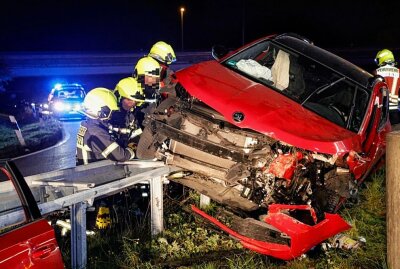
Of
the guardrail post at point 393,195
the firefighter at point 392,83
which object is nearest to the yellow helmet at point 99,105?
the guardrail post at point 393,195

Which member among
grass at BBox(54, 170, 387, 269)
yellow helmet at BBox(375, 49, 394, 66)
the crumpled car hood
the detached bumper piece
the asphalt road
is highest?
the crumpled car hood

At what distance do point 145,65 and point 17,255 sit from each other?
484 cm

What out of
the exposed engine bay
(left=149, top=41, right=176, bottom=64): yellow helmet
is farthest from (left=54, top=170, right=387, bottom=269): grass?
(left=149, top=41, right=176, bottom=64): yellow helmet

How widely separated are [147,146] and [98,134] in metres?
0.71

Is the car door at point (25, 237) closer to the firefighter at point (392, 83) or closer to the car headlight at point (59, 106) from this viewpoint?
the firefighter at point (392, 83)

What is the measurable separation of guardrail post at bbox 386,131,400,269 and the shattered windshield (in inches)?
51.9

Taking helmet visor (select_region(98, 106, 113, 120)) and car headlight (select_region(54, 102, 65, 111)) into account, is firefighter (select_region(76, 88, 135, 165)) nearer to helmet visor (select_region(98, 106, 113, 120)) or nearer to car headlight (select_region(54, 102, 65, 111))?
helmet visor (select_region(98, 106, 113, 120))

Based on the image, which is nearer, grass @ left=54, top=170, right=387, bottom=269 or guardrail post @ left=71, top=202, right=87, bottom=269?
guardrail post @ left=71, top=202, right=87, bottom=269

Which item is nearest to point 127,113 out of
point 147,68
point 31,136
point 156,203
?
point 147,68

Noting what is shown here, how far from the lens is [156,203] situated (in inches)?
195

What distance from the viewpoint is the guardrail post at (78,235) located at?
398 cm

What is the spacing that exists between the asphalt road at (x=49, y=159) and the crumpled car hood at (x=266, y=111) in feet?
16.3

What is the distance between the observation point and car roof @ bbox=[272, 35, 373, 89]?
18.9ft

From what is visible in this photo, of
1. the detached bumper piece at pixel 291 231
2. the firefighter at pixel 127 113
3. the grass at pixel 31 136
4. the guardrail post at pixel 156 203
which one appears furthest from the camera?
the grass at pixel 31 136
